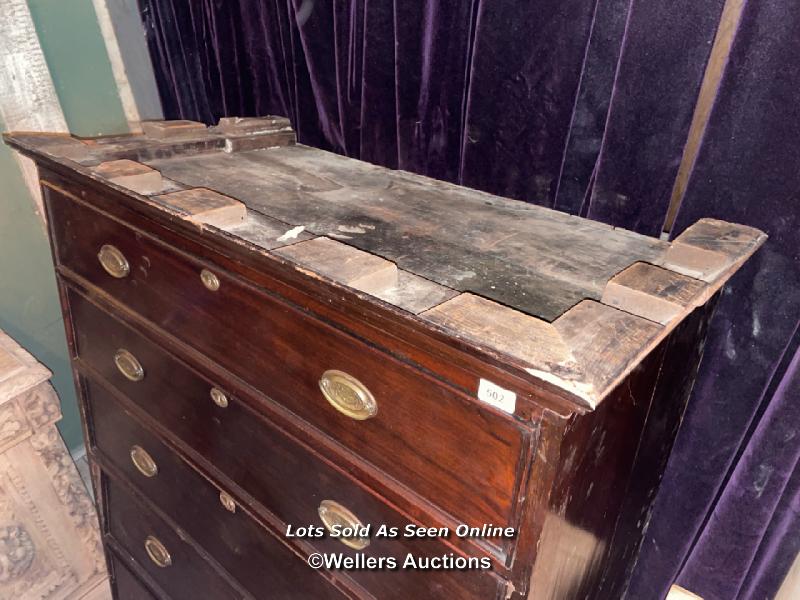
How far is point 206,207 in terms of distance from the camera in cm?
100

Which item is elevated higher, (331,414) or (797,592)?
(331,414)

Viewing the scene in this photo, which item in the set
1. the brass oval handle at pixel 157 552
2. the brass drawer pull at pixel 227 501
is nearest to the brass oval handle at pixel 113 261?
the brass drawer pull at pixel 227 501

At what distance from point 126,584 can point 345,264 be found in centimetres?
167

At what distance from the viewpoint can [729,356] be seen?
4.15ft

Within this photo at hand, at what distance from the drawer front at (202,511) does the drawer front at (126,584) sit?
1.38 feet

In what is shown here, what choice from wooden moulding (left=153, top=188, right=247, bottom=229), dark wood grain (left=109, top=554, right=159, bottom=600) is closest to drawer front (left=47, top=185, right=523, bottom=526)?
wooden moulding (left=153, top=188, right=247, bottom=229)

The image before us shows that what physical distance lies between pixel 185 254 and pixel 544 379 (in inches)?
29.6

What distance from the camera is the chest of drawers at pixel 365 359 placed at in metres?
0.76

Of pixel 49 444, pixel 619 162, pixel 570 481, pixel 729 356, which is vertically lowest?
pixel 49 444

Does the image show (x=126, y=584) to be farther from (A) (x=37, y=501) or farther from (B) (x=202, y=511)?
(B) (x=202, y=511)

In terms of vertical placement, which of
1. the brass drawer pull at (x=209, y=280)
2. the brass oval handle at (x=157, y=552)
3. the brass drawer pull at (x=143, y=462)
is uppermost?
the brass drawer pull at (x=209, y=280)

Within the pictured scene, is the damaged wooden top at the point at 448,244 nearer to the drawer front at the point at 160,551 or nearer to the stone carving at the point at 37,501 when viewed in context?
the stone carving at the point at 37,501

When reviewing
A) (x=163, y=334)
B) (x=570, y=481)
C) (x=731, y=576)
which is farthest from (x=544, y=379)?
(x=731, y=576)

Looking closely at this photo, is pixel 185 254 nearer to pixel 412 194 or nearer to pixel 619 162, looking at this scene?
pixel 412 194
